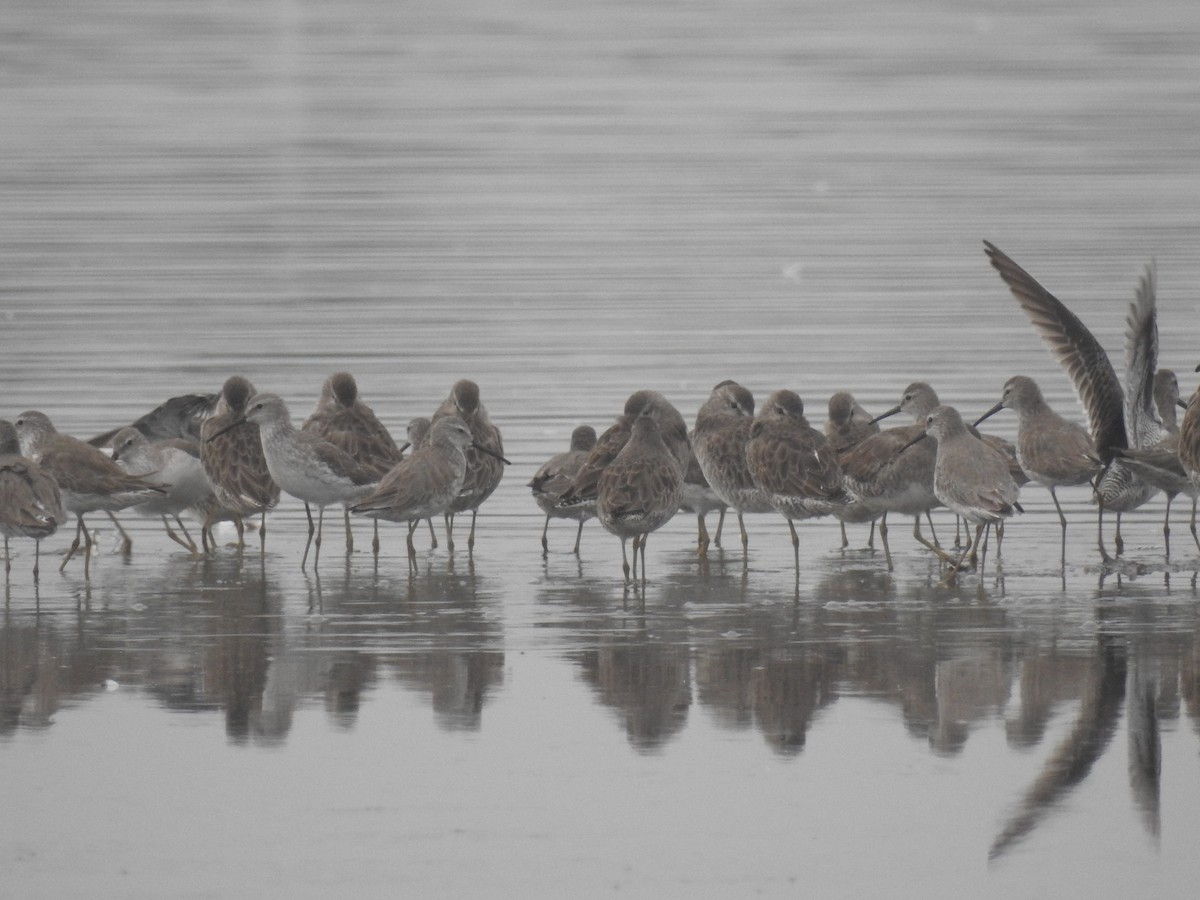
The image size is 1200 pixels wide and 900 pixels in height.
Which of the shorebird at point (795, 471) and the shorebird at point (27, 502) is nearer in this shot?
the shorebird at point (27, 502)

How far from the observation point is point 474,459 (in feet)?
44.5

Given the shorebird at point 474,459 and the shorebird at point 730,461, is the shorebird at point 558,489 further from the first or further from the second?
the shorebird at point 730,461

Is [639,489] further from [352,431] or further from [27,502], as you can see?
[27,502]

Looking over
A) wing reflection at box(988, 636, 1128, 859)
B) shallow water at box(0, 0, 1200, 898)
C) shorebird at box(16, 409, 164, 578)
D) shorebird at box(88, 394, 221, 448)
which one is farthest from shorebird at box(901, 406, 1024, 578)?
shorebird at box(88, 394, 221, 448)

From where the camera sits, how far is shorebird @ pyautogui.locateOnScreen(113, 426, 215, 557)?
13789 mm

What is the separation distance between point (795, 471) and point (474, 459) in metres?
2.01

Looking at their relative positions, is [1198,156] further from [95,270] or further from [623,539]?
[623,539]

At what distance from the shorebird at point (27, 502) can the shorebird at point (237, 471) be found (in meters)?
1.60

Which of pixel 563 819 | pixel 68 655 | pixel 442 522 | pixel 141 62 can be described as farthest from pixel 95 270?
pixel 141 62

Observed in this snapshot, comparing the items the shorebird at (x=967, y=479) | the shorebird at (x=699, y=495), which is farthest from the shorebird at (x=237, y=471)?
the shorebird at (x=967, y=479)

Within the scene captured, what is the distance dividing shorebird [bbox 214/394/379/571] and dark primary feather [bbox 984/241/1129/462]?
14.3ft

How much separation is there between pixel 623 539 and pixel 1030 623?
8.26ft

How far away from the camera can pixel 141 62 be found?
51844 millimetres

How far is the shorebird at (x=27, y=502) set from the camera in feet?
38.2
